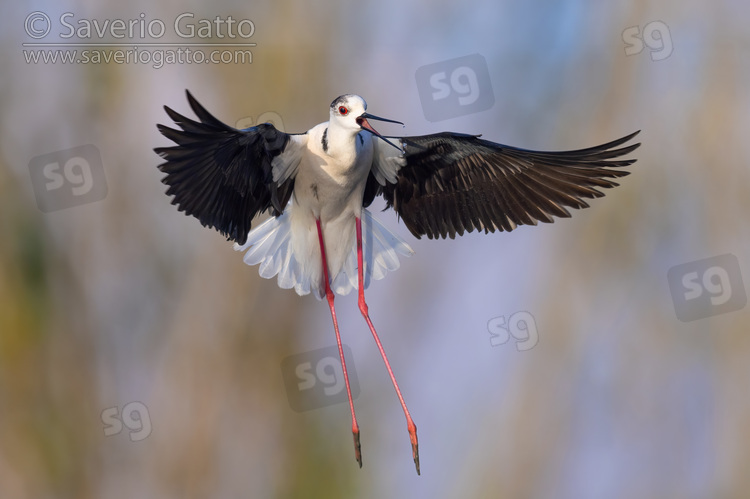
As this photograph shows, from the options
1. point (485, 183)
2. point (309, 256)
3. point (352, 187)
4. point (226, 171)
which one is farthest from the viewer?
point (309, 256)

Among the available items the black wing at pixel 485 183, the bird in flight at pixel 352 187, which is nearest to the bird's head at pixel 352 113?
the bird in flight at pixel 352 187

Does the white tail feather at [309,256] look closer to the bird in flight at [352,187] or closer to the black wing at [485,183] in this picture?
the bird in flight at [352,187]

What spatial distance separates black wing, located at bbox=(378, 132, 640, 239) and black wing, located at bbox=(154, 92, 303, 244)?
99cm

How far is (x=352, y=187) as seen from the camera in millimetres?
7359

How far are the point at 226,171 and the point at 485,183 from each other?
1.97m

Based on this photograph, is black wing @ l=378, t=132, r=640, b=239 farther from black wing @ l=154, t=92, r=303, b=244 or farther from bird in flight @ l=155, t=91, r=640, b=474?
black wing @ l=154, t=92, r=303, b=244

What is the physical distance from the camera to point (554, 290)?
9.78m

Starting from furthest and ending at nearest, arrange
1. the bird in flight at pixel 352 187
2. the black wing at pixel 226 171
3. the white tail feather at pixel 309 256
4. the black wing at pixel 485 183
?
1. the white tail feather at pixel 309 256
2. the black wing at pixel 485 183
3. the bird in flight at pixel 352 187
4. the black wing at pixel 226 171

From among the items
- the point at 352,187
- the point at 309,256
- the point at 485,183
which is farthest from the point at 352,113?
the point at 309,256

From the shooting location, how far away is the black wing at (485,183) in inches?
279

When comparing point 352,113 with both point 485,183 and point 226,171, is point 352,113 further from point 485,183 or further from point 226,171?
point 485,183

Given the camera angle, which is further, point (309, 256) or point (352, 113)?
point (309, 256)

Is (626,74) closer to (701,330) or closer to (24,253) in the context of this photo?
(701,330)

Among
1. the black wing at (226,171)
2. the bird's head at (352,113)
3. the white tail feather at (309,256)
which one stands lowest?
the white tail feather at (309,256)
